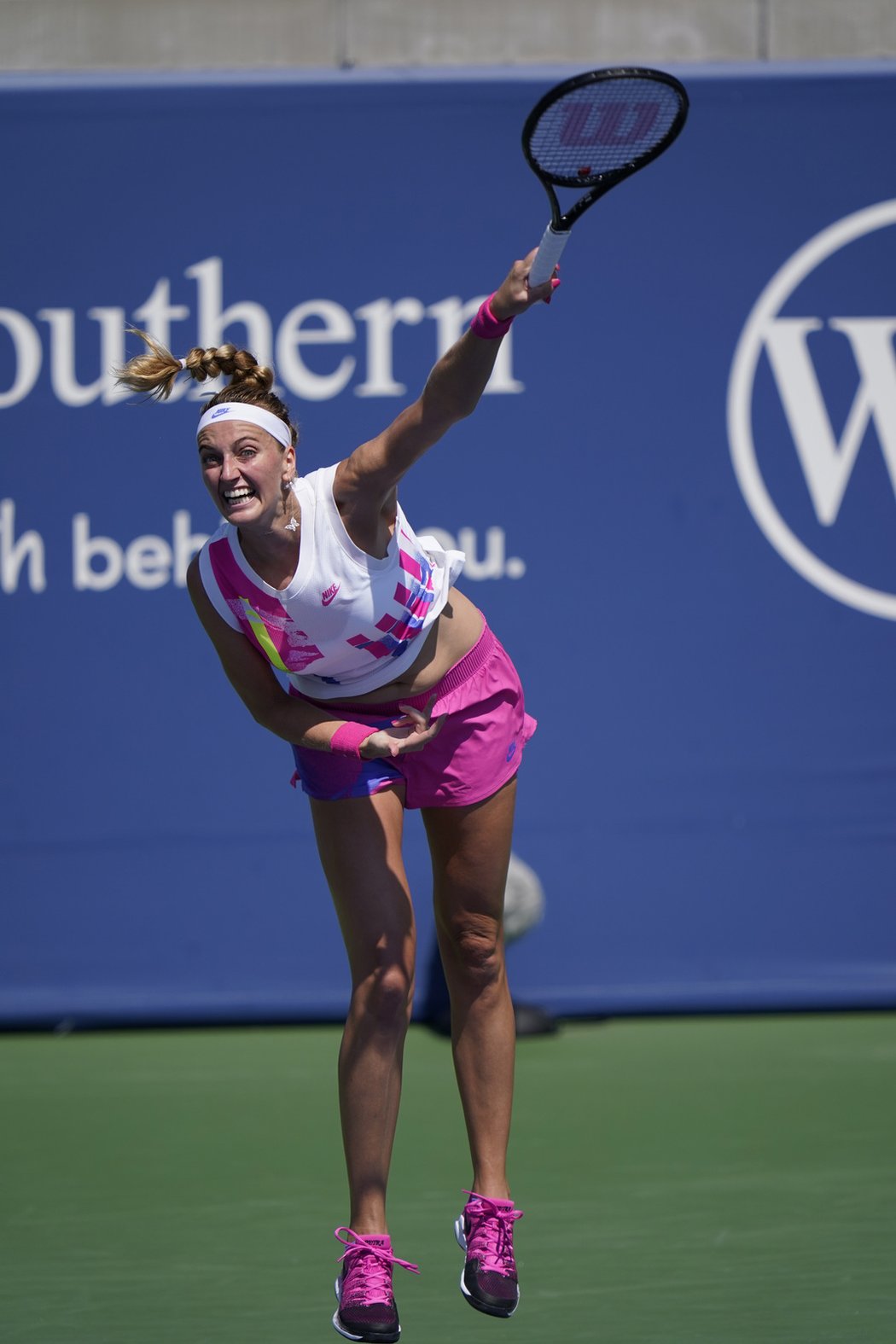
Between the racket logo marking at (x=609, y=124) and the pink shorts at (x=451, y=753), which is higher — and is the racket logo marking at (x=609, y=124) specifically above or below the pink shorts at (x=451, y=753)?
above

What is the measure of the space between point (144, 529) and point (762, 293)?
2.11 meters

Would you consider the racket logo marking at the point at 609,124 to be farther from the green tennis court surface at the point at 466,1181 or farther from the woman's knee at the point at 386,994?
the green tennis court surface at the point at 466,1181

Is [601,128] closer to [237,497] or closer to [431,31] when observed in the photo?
[237,497]

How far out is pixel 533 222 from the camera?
216 inches

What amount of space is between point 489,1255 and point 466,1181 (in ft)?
3.34

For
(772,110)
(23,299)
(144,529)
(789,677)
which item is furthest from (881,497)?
(23,299)

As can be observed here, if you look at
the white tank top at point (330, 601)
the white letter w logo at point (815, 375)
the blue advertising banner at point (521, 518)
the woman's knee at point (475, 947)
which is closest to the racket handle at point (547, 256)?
the white tank top at point (330, 601)

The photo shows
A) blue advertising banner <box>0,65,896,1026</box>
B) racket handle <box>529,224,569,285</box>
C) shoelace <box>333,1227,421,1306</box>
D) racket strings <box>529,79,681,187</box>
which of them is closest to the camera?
racket handle <box>529,224,569,285</box>

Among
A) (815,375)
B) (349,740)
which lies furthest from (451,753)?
(815,375)

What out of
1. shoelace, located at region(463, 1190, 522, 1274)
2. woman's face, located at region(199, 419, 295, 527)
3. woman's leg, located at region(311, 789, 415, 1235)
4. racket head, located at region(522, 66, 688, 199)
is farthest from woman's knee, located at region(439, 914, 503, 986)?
racket head, located at region(522, 66, 688, 199)

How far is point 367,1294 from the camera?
116 inches

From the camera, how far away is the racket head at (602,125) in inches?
111

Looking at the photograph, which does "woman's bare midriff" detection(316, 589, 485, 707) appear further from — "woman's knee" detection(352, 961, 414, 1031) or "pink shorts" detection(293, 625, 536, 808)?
"woman's knee" detection(352, 961, 414, 1031)

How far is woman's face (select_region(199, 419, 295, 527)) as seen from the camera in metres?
2.99
